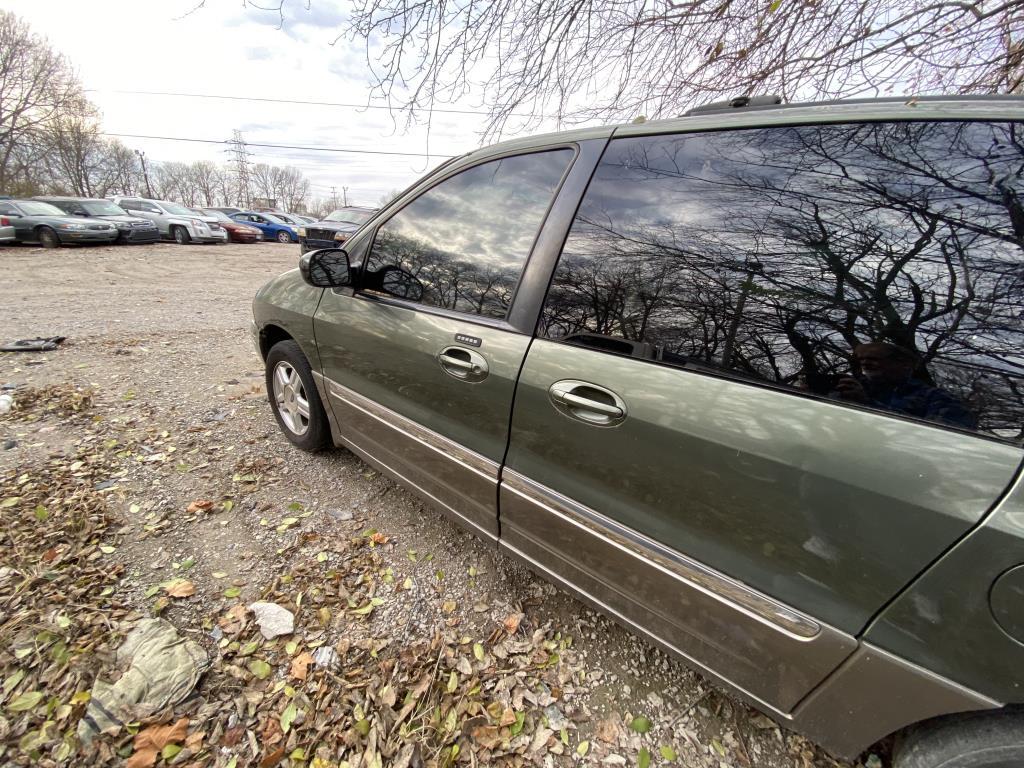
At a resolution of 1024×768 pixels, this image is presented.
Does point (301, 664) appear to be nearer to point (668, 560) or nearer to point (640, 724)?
point (640, 724)

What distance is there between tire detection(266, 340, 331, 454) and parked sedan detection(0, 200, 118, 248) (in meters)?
15.1

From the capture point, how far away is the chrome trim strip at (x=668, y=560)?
1.15 m

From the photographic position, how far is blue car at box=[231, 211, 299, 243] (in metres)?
23.8

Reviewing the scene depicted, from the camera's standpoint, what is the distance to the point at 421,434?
196cm

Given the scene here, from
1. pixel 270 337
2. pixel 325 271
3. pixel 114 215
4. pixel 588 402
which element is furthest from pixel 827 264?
pixel 114 215

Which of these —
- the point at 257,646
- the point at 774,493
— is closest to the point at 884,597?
the point at 774,493

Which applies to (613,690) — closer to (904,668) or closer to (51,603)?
(904,668)

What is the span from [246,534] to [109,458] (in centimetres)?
131

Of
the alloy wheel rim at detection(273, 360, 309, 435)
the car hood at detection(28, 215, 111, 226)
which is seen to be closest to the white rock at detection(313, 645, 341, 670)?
the alloy wheel rim at detection(273, 360, 309, 435)

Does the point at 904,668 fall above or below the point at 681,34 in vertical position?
below

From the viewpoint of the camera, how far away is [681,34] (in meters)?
4.01

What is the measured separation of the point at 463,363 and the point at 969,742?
1.69m

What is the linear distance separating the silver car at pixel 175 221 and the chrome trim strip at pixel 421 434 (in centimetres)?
1938

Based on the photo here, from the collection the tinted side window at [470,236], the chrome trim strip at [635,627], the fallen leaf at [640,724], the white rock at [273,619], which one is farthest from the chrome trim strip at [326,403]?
the fallen leaf at [640,724]
